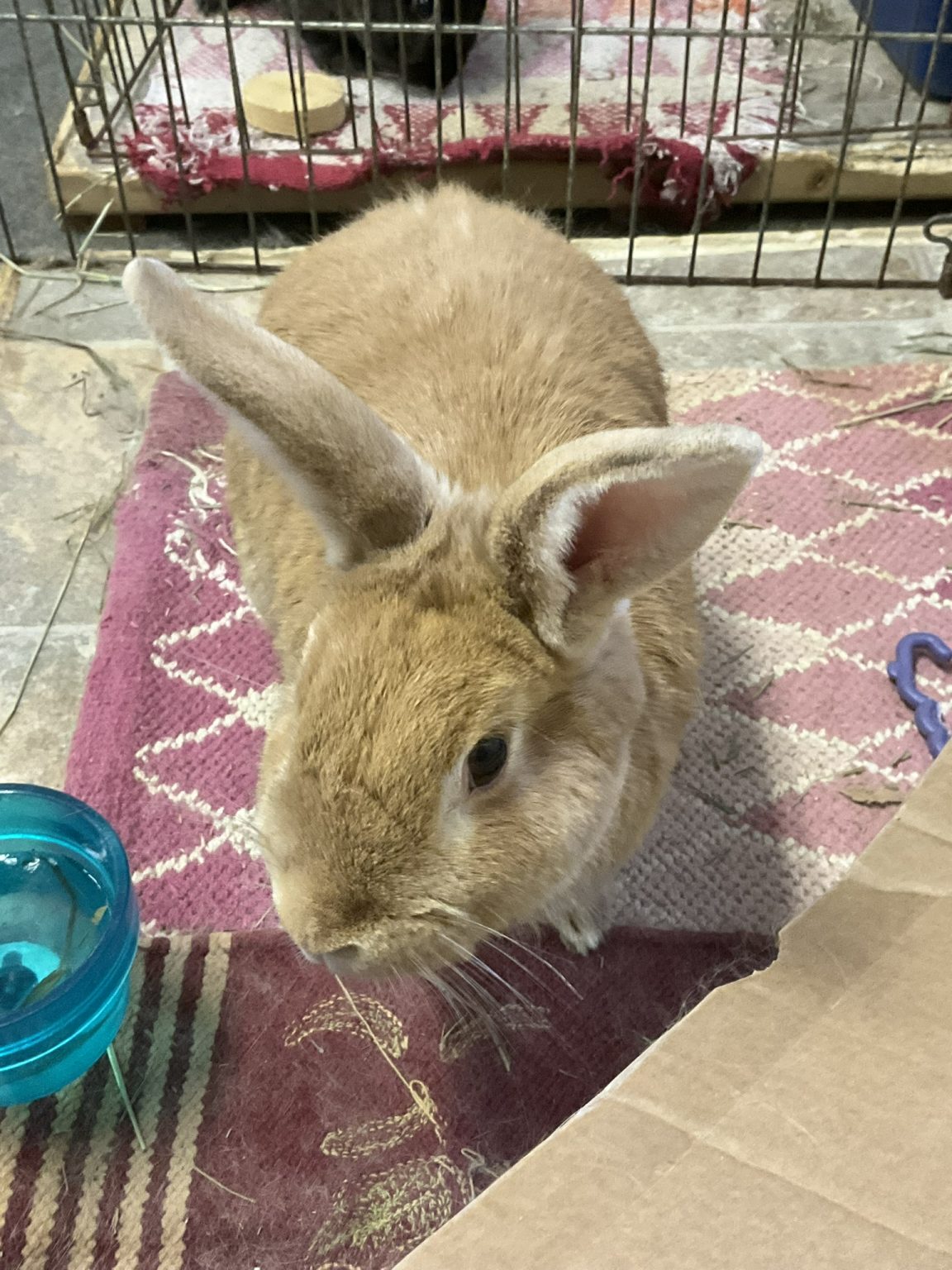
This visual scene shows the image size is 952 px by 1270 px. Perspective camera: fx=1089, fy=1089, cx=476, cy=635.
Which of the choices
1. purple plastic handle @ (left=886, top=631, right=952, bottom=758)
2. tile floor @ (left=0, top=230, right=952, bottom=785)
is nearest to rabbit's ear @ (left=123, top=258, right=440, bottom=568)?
tile floor @ (left=0, top=230, right=952, bottom=785)

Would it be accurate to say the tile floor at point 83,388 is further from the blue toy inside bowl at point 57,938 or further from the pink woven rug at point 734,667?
the blue toy inside bowl at point 57,938

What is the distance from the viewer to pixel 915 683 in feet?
6.47

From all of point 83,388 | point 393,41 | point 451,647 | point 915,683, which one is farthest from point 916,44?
point 451,647

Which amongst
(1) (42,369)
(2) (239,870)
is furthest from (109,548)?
(2) (239,870)

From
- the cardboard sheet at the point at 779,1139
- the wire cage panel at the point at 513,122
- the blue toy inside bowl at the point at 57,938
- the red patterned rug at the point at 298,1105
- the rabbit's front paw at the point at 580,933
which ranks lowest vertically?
the red patterned rug at the point at 298,1105

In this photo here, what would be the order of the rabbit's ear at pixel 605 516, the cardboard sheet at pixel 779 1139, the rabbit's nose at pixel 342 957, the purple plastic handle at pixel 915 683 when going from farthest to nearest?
the purple plastic handle at pixel 915 683, the rabbit's nose at pixel 342 957, the rabbit's ear at pixel 605 516, the cardboard sheet at pixel 779 1139

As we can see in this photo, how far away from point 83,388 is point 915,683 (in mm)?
1943

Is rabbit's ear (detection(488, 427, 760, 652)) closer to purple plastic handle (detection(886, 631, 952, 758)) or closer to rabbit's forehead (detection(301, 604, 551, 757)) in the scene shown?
rabbit's forehead (detection(301, 604, 551, 757))

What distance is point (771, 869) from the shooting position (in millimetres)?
1766

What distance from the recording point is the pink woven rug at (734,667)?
177 cm

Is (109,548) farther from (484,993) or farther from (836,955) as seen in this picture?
(836,955)

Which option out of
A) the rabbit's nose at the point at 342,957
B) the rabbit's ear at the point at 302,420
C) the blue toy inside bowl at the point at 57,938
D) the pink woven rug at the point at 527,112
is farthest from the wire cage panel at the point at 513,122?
the rabbit's nose at the point at 342,957

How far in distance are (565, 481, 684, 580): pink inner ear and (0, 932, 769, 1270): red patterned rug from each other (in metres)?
0.78

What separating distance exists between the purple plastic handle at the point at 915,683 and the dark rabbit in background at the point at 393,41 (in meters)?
2.19
